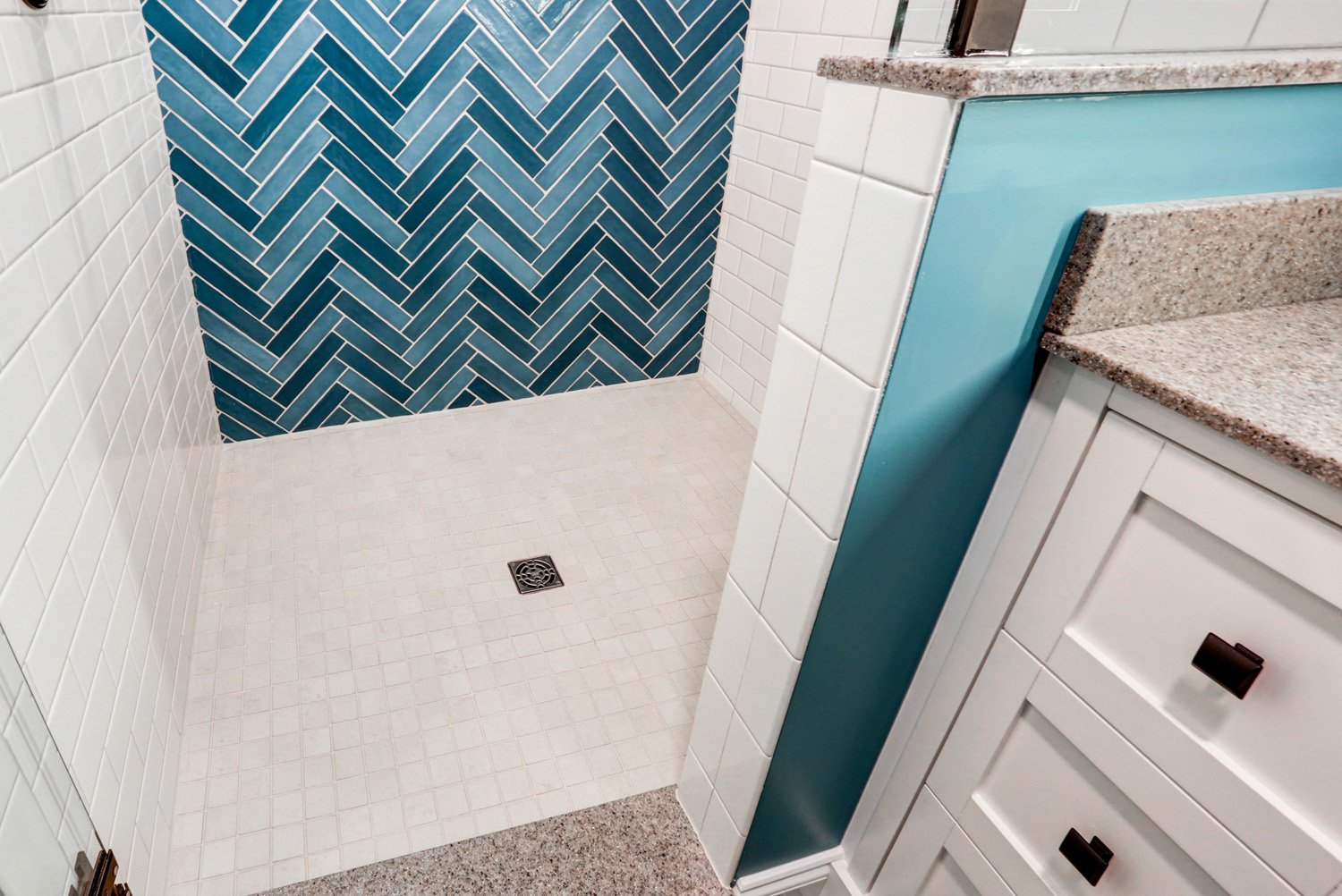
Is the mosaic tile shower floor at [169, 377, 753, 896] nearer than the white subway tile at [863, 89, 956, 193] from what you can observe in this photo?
No

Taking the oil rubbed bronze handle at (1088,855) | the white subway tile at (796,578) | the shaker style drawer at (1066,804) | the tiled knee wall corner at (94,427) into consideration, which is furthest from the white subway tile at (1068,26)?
the tiled knee wall corner at (94,427)

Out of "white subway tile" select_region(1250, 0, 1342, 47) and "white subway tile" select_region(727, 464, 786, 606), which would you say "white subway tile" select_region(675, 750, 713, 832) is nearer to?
"white subway tile" select_region(727, 464, 786, 606)

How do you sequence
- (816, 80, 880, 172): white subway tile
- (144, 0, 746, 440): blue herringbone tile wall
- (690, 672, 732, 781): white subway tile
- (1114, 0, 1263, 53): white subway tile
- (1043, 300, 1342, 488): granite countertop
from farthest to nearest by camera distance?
(144, 0, 746, 440): blue herringbone tile wall
(690, 672, 732, 781): white subway tile
(1114, 0, 1263, 53): white subway tile
(816, 80, 880, 172): white subway tile
(1043, 300, 1342, 488): granite countertop

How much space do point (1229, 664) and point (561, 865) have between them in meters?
1.17

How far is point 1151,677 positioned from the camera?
2.79 ft

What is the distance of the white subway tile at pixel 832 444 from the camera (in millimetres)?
886

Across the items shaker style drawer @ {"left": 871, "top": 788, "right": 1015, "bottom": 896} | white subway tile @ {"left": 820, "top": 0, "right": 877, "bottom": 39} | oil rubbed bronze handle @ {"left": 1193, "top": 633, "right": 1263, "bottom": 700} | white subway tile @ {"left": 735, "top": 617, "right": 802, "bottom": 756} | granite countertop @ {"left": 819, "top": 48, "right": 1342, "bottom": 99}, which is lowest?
shaker style drawer @ {"left": 871, "top": 788, "right": 1015, "bottom": 896}

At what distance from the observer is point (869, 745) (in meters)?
1.25

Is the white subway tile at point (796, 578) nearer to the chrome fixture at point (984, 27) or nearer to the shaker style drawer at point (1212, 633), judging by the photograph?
the shaker style drawer at point (1212, 633)

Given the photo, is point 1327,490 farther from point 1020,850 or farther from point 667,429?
point 667,429

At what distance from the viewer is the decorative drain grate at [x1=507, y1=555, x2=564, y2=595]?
2043 millimetres

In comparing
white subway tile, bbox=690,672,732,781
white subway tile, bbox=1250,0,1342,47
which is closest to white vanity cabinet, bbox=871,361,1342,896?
white subway tile, bbox=690,672,732,781

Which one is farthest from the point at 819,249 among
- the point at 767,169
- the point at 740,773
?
the point at 767,169

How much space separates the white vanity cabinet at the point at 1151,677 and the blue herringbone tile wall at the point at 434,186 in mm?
2028
